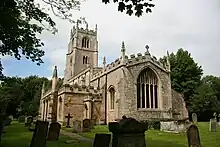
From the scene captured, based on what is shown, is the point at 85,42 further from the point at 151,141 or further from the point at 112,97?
the point at 151,141

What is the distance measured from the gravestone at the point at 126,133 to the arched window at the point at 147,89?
17867mm

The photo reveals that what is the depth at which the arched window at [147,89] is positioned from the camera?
23.3 meters

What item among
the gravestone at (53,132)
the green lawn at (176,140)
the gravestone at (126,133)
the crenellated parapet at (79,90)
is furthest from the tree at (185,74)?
the gravestone at (126,133)

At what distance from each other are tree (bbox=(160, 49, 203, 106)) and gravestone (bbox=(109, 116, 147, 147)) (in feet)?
106

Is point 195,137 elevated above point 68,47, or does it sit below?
below

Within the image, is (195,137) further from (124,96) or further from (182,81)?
(182,81)

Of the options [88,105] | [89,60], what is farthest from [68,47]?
[88,105]

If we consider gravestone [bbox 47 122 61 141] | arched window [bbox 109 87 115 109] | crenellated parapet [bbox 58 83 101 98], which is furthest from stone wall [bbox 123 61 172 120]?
gravestone [bbox 47 122 61 141]

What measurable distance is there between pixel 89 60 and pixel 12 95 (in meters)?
18.7

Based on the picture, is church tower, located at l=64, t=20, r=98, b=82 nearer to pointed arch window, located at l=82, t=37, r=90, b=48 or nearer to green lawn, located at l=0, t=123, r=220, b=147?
pointed arch window, located at l=82, t=37, r=90, b=48

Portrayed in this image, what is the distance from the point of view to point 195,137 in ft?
28.7

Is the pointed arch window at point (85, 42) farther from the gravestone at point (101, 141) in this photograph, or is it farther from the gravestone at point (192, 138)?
the gravestone at point (101, 141)

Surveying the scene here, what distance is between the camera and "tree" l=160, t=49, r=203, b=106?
3712 centimetres

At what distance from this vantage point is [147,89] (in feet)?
78.6
